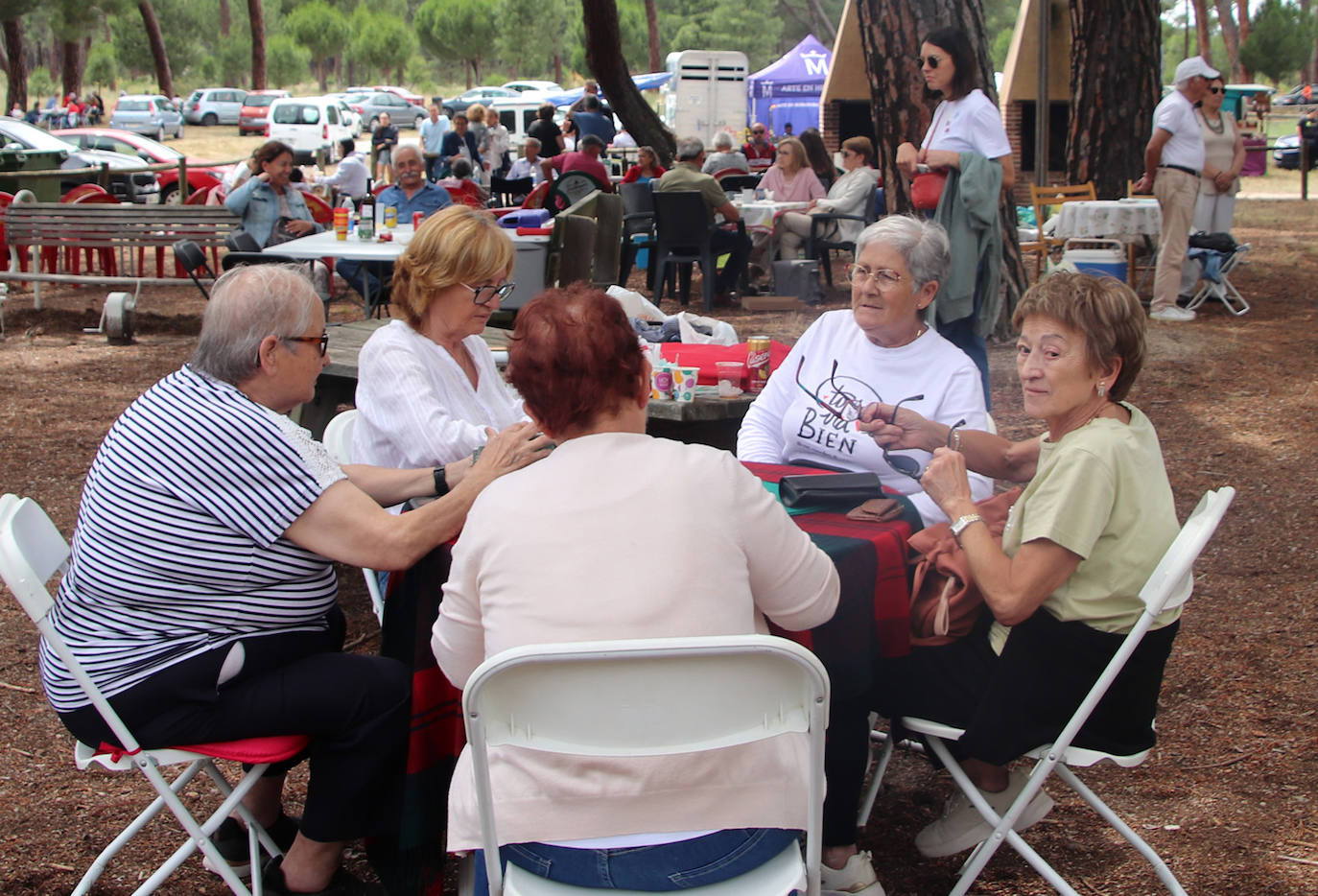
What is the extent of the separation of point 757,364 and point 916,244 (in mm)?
826

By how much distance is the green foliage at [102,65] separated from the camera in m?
60.6

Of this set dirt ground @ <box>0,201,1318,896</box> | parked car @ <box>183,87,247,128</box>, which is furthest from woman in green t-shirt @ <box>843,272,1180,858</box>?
parked car @ <box>183,87,247,128</box>

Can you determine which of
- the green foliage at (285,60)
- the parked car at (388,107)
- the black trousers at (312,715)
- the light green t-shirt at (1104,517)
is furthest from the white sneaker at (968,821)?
the green foliage at (285,60)

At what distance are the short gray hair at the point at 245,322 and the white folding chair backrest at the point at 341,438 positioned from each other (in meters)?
0.87

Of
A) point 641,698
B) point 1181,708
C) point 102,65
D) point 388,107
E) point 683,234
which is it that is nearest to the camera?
point 641,698

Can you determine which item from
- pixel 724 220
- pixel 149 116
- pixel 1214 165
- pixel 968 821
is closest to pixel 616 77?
pixel 724 220

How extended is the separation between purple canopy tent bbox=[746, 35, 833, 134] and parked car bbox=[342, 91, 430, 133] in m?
14.5

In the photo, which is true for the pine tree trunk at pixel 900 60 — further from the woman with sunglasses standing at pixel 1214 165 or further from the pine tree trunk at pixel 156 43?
the pine tree trunk at pixel 156 43

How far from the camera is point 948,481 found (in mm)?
2367

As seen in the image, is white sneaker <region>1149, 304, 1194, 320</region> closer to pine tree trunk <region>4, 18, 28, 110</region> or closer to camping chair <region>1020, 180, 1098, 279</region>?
camping chair <region>1020, 180, 1098, 279</region>

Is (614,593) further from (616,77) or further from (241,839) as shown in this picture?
(616,77)

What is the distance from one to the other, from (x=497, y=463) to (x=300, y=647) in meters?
0.51

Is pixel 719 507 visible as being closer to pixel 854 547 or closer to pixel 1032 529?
pixel 854 547

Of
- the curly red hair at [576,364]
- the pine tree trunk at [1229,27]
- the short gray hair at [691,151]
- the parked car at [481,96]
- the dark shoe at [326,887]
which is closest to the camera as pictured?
the curly red hair at [576,364]
